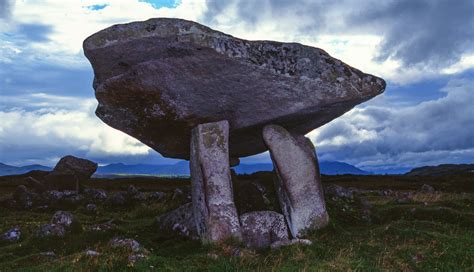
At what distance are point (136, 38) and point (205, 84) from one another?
2.80 m

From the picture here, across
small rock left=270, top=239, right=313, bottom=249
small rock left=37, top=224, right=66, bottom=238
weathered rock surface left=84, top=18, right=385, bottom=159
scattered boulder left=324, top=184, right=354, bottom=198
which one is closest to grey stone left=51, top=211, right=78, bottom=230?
small rock left=37, top=224, right=66, bottom=238

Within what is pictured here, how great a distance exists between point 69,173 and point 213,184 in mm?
28398

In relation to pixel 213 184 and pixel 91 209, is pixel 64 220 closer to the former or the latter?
pixel 213 184

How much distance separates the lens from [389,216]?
72.5 feet

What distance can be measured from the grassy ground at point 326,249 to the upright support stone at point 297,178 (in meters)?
0.71

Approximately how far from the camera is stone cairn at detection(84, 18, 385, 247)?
1708cm

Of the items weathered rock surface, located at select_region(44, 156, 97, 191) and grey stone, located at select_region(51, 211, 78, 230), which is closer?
grey stone, located at select_region(51, 211, 78, 230)

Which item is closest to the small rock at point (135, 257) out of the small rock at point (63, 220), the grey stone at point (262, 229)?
the grey stone at point (262, 229)

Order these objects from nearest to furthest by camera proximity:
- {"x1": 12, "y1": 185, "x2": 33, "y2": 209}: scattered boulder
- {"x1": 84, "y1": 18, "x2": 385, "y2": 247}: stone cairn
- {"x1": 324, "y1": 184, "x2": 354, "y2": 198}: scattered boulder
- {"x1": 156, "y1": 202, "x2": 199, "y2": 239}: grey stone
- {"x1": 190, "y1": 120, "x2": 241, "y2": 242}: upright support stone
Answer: {"x1": 84, "y1": 18, "x2": 385, "y2": 247}: stone cairn < {"x1": 190, "y1": 120, "x2": 241, "y2": 242}: upright support stone < {"x1": 156, "y1": 202, "x2": 199, "y2": 239}: grey stone < {"x1": 324, "y1": 184, "x2": 354, "y2": 198}: scattered boulder < {"x1": 12, "y1": 185, "x2": 33, "y2": 209}: scattered boulder

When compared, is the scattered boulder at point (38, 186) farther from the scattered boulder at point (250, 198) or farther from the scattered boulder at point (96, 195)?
the scattered boulder at point (250, 198)

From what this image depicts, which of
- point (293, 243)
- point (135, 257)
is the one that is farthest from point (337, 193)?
point (135, 257)

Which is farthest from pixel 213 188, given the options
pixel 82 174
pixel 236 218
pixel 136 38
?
pixel 82 174

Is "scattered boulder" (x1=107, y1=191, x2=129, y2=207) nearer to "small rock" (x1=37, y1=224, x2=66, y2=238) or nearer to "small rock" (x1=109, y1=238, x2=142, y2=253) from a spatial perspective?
"small rock" (x1=37, y1=224, x2=66, y2=238)

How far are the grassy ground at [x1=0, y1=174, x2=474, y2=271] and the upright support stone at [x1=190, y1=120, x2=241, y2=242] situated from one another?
68cm
